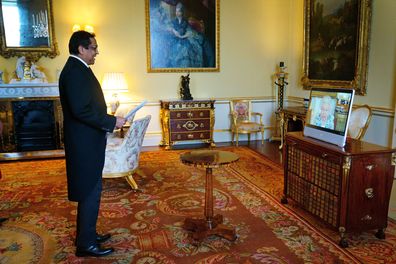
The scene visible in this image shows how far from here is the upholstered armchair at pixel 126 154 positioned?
13.2 feet

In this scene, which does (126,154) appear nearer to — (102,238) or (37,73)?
(102,238)

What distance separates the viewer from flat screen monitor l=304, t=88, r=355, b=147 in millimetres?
2924

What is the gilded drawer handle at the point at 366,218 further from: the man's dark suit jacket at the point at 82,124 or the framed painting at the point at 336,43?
→ the framed painting at the point at 336,43

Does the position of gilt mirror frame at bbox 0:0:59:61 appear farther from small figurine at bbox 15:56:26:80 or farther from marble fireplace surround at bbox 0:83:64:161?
marble fireplace surround at bbox 0:83:64:161

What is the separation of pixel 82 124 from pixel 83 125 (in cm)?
1

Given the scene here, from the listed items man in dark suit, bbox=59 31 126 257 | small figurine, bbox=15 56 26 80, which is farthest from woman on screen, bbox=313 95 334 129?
small figurine, bbox=15 56 26 80

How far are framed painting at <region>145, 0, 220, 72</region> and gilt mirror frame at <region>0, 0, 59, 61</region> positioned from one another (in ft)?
5.62

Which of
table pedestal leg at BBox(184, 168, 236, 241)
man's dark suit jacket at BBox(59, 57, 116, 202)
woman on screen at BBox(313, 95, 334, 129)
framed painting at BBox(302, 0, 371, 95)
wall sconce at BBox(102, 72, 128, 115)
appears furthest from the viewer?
wall sconce at BBox(102, 72, 128, 115)

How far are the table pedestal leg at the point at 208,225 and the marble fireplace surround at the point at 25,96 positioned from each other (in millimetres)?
3793

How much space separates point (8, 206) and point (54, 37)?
3.53m

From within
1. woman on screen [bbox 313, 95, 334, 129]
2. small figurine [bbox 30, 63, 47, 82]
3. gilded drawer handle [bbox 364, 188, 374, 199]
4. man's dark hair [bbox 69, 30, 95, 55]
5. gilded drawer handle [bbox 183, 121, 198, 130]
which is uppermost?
man's dark hair [bbox 69, 30, 95, 55]

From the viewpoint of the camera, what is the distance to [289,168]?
11.9 feet

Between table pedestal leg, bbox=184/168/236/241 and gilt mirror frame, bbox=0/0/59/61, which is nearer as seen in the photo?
table pedestal leg, bbox=184/168/236/241

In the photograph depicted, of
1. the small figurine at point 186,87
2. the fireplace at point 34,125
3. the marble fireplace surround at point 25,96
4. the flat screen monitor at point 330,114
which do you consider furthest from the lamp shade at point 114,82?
the flat screen monitor at point 330,114
